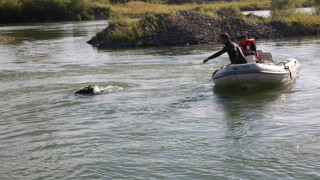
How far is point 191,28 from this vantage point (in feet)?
86.9

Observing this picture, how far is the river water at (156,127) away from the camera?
6633 millimetres

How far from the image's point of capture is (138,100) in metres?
11.4

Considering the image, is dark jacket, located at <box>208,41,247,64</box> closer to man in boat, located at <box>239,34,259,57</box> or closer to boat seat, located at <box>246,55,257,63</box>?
boat seat, located at <box>246,55,257,63</box>

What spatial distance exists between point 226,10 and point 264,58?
18.1m

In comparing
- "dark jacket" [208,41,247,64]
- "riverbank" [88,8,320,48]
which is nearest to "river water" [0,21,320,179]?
"dark jacket" [208,41,247,64]

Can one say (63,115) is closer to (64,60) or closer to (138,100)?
(138,100)

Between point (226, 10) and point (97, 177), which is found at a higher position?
point (226, 10)

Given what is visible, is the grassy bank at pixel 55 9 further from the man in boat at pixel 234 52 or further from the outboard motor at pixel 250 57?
the man in boat at pixel 234 52

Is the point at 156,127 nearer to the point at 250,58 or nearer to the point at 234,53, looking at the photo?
the point at 234,53

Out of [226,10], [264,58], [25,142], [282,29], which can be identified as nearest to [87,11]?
[226,10]

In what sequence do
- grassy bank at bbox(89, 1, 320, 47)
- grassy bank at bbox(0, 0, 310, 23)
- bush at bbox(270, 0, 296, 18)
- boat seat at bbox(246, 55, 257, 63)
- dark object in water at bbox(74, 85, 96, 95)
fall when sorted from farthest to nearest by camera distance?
grassy bank at bbox(0, 0, 310, 23), bush at bbox(270, 0, 296, 18), grassy bank at bbox(89, 1, 320, 47), dark object in water at bbox(74, 85, 96, 95), boat seat at bbox(246, 55, 257, 63)

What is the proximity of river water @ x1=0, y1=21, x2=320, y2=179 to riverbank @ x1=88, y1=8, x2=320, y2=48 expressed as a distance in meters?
9.62

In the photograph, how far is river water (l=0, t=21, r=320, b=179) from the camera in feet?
21.8

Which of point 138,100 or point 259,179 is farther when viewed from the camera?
point 138,100
